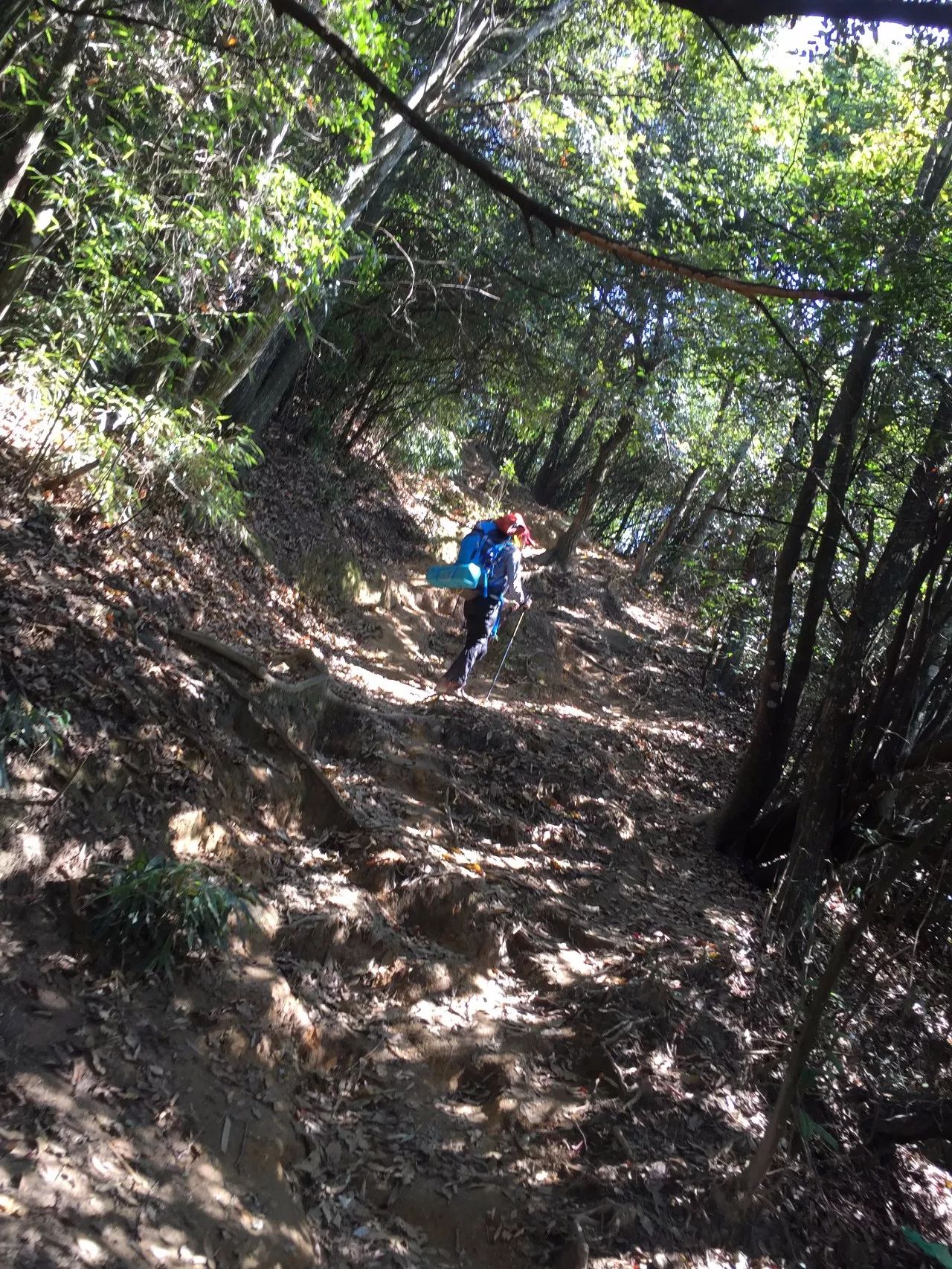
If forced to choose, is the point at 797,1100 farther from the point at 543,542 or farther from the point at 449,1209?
the point at 543,542

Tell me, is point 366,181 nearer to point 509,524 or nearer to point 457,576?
point 509,524

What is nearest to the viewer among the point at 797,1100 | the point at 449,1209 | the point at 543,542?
the point at 449,1209

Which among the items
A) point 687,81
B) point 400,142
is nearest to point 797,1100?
point 400,142

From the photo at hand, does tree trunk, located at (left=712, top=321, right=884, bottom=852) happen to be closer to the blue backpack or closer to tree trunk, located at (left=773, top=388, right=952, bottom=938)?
tree trunk, located at (left=773, top=388, right=952, bottom=938)

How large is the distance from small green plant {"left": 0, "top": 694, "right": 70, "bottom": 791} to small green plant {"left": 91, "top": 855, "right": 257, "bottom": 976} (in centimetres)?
75

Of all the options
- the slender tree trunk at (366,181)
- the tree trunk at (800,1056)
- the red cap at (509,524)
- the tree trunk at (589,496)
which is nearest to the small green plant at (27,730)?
the tree trunk at (800,1056)

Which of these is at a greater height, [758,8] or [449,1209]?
[758,8]

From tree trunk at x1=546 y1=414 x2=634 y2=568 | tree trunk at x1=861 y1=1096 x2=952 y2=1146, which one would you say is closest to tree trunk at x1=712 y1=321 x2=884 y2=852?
tree trunk at x1=861 y1=1096 x2=952 y2=1146

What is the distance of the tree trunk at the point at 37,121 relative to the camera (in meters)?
6.43

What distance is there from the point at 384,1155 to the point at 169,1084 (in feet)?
4.14

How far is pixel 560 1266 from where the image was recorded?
13.9ft

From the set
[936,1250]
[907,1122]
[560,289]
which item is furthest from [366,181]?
[936,1250]

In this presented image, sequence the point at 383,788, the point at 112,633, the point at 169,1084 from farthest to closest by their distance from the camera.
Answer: the point at 383,788 → the point at 112,633 → the point at 169,1084

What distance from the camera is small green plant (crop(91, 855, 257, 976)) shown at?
4.41m
